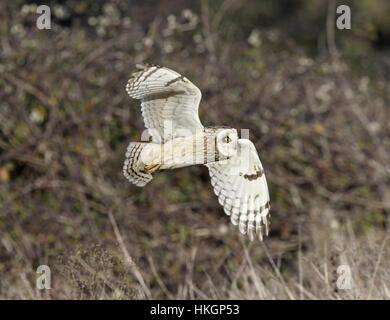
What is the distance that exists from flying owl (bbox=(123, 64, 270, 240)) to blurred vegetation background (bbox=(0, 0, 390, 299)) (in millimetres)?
2013

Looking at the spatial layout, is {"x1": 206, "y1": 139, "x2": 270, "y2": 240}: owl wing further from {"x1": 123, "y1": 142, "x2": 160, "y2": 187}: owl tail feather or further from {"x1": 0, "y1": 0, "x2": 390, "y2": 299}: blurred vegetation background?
{"x1": 0, "y1": 0, "x2": 390, "y2": 299}: blurred vegetation background

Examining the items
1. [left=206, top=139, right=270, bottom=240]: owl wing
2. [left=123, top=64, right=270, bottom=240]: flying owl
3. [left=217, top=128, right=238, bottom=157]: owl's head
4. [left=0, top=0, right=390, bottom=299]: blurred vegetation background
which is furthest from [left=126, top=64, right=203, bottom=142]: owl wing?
[left=0, top=0, right=390, bottom=299]: blurred vegetation background

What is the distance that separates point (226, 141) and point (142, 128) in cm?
295

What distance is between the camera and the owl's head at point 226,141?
214cm

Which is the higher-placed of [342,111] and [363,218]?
[342,111]

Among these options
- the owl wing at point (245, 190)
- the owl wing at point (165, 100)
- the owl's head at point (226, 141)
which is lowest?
the owl wing at point (245, 190)

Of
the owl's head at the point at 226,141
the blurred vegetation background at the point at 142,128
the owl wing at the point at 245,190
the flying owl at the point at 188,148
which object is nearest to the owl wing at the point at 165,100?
the flying owl at the point at 188,148

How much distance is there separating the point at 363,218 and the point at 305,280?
210 centimetres

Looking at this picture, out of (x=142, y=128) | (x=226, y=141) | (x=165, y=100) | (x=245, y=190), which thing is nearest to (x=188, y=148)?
(x=226, y=141)

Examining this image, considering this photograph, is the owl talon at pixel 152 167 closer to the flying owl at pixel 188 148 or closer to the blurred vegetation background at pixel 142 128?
the flying owl at pixel 188 148

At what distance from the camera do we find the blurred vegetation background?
4977 millimetres
